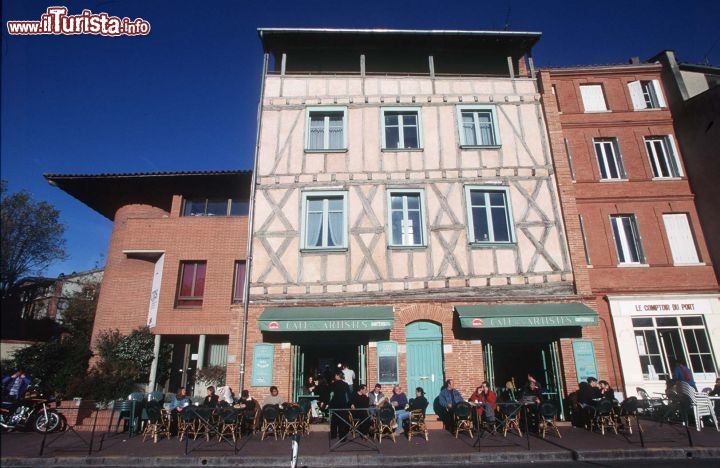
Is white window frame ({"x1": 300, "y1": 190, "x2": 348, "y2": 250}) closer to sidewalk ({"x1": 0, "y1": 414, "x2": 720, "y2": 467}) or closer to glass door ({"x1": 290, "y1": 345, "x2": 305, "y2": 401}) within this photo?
glass door ({"x1": 290, "y1": 345, "x2": 305, "y2": 401})

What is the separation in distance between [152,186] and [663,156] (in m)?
18.4

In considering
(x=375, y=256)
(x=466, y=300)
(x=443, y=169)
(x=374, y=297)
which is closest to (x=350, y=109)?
(x=443, y=169)

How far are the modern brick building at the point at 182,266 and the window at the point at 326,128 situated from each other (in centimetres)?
282

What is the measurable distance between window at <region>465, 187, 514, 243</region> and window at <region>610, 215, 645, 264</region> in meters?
4.10

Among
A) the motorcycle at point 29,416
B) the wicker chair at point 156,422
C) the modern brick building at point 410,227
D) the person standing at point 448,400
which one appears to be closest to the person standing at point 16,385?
the motorcycle at point 29,416

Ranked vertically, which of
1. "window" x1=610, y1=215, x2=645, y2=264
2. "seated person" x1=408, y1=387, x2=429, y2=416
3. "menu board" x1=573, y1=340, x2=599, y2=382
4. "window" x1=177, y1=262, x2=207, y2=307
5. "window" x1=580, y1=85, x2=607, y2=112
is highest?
"window" x1=580, y1=85, x2=607, y2=112

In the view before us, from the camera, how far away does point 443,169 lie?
481 inches

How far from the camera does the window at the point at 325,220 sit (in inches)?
458

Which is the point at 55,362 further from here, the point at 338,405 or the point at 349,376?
the point at 338,405

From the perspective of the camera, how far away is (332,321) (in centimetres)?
1025

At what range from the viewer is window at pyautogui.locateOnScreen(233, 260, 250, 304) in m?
13.9

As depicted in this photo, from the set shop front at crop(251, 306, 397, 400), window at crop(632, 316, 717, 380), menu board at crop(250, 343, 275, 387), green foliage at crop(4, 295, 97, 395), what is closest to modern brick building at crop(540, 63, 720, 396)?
window at crop(632, 316, 717, 380)

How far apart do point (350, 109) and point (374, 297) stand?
20.3 ft

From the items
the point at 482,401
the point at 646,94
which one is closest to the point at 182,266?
the point at 482,401
